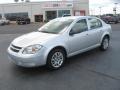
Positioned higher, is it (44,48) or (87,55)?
(44,48)

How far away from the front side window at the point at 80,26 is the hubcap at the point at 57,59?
3.23 ft

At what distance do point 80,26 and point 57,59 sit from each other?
5.03 ft

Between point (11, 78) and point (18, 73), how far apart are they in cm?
37

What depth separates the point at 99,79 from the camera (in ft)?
15.3

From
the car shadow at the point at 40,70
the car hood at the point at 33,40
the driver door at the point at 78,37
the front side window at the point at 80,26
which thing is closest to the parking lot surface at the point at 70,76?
the car shadow at the point at 40,70

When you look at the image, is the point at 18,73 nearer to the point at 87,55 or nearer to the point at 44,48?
the point at 44,48

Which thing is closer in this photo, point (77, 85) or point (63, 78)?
point (77, 85)

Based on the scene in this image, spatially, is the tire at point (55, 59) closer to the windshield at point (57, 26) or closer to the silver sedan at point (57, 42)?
the silver sedan at point (57, 42)

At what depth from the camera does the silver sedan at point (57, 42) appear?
16.4 feet

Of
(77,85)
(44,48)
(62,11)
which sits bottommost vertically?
(77,85)

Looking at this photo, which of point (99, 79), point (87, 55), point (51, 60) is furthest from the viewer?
point (87, 55)

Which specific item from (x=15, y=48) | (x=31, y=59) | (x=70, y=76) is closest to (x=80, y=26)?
(x=70, y=76)

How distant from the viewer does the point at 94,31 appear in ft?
22.1

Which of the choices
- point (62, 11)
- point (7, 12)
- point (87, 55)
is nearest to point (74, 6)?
point (62, 11)
